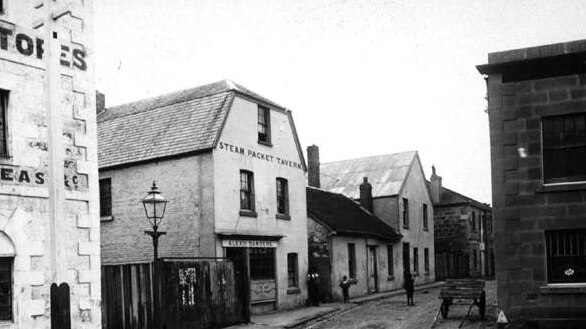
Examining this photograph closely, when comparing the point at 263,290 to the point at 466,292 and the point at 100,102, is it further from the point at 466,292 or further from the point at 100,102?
the point at 100,102

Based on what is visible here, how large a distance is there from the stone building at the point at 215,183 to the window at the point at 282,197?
0.04 meters

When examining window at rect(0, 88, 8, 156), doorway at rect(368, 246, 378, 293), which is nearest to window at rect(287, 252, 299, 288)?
doorway at rect(368, 246, 378, 293)

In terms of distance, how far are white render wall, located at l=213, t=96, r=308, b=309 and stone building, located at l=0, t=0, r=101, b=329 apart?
923 centimetres

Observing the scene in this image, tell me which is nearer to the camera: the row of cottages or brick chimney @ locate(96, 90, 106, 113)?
brick chimney @ locate(96, 90, 106, 113)

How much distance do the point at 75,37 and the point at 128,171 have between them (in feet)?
38.5

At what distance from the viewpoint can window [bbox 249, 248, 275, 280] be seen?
910 inches

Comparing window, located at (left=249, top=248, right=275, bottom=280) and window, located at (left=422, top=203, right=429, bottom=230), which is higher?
window, located at (left=422, top=203, right=429, bottom=230)

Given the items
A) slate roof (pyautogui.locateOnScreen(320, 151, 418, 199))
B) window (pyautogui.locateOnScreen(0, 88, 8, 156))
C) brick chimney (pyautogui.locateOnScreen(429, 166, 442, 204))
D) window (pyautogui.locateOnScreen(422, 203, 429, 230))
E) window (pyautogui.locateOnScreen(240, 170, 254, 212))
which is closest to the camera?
window (pyautogui.locateOnScreen(0, 88, 8, 156))

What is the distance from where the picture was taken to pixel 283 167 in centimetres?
2580

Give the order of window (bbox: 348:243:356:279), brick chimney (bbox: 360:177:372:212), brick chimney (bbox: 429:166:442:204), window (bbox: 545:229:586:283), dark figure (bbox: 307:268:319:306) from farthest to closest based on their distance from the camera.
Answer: brick chimney (bbox: 429:166:442:204) → brick chimney (bbox: 360:177:372:212) → window (bbox: 348:243:356:279) → dark figure (bbox: 307:268:319:306) → window (bbox: 545:229:586:283)

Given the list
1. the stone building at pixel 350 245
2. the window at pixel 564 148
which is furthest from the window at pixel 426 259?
the window at pixel 564 148

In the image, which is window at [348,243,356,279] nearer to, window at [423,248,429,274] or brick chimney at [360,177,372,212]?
brick chimney at [360,177,372,212]

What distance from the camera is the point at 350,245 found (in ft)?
99.8

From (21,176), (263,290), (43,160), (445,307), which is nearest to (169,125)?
(263,290)
